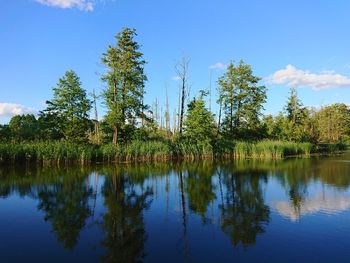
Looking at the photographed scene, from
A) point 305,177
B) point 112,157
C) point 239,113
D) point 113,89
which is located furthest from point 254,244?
point 239,113

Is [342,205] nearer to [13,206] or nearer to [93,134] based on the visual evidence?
[13,206]

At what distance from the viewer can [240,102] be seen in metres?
32.0

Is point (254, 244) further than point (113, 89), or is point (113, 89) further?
point (113, 89)

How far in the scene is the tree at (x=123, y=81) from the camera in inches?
904

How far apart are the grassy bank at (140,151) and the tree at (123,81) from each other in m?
1.57

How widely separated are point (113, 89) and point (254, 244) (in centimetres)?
1931

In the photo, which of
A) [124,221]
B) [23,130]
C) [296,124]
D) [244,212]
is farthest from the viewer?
[296,124]

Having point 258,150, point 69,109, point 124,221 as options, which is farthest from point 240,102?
point 124,221

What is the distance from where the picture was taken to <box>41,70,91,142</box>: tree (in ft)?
71.8

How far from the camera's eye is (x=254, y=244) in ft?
19.7

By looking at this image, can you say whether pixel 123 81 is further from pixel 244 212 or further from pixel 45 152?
pixel 244 212

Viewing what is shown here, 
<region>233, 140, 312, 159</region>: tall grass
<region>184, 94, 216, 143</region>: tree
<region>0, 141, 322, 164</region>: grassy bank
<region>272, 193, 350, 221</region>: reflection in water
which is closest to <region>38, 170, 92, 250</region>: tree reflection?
<region>272, 193, 350, 221</region>: reflection in water

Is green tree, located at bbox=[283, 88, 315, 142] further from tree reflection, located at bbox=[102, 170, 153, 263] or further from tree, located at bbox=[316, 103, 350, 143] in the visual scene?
tree reflection, located at bbox=[102, 170, 153, 263]

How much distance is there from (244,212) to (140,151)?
14936 mm
